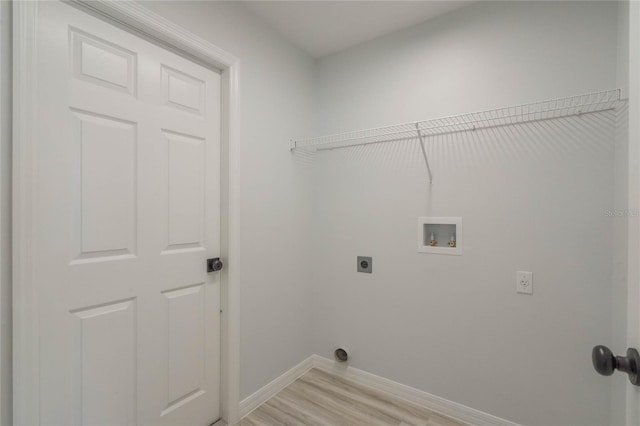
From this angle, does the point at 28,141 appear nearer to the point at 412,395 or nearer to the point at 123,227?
the point at 123,227

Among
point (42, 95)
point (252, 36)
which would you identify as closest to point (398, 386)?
point (42, 95)

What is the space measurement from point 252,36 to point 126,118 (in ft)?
3.27

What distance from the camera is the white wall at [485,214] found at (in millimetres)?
1383

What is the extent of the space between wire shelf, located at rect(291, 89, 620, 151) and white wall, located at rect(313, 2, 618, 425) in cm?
5

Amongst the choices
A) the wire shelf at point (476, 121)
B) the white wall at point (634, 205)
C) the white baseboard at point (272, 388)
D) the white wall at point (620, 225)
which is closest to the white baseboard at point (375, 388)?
the white baseboard at point (272, 388)

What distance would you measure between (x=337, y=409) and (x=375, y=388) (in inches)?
14.1

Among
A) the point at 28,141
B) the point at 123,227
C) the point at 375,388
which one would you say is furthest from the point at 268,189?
the point at 375,388

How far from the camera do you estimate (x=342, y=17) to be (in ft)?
5.90

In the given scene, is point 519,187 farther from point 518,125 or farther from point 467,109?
point 467,109

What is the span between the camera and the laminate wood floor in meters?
1.65

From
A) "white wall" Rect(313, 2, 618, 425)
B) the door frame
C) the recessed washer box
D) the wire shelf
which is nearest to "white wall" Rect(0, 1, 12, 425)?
the door frame

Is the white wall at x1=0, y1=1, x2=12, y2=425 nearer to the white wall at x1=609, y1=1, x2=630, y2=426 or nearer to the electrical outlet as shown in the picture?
the electrical outlet

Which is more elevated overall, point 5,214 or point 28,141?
point 28,141

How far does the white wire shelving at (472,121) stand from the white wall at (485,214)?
0.16 ft
